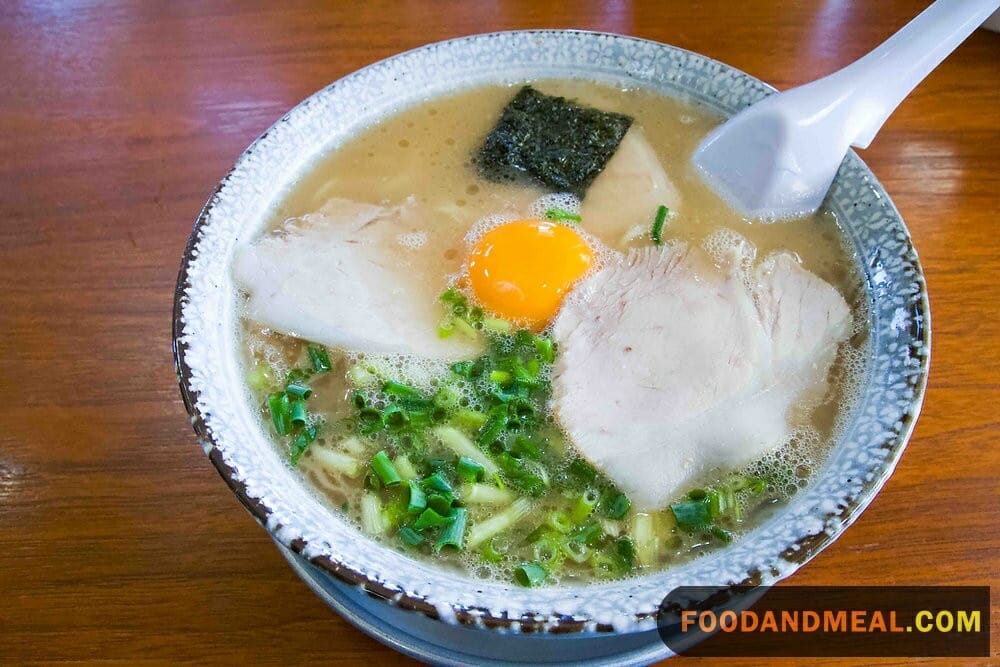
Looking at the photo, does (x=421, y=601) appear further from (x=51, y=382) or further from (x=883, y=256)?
(x=51, y=382)

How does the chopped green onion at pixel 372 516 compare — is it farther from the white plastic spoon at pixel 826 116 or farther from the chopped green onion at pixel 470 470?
the white plastic spoon at pixel 826 116

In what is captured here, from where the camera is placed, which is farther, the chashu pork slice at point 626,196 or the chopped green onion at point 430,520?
the chashu pork slice at point 626,196

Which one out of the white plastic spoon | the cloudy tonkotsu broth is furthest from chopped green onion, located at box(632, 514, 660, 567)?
the white plastic spoon

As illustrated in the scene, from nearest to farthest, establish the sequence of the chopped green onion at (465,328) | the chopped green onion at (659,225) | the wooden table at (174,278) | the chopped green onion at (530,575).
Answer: the chopped green onion at (530,575), the wooden table at (174,278), the chopped green onion at (465,328), the chopped green onion at (659,225)

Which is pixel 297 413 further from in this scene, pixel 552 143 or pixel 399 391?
pixel 552 143

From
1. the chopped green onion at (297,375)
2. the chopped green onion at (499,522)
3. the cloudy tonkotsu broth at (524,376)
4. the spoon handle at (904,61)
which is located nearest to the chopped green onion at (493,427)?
the cloudy tonkotsu broth at (524,376)
